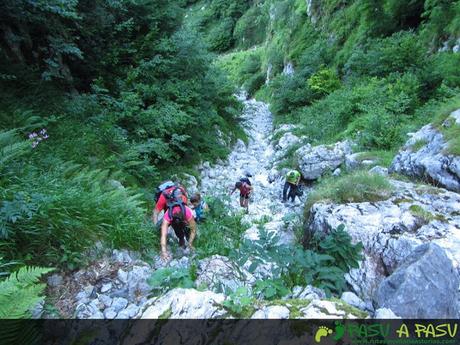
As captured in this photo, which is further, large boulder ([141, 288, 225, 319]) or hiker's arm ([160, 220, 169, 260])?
hiker's arm ([160, 220, 169, 260])

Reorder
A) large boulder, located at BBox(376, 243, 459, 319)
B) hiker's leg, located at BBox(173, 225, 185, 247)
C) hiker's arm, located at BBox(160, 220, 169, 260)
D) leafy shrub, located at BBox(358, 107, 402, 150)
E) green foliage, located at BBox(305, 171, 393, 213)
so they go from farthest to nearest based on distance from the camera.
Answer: leafy shrub, located at BBox(358, 107, 402, 150) → hiker's leg, located at BBox(173, 225, 185, 247) → green foliage, located at BBox(305, 171, 393, 213) → hiker's arm, located at BBox(160, 220, 169, 260) → large boulder, located at BBox(376, 243, 459, 319)

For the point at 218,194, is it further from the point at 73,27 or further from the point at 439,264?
the point at 439,264

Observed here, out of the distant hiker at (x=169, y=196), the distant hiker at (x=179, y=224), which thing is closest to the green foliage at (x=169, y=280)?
the distant hiker at (x=179, y=224)

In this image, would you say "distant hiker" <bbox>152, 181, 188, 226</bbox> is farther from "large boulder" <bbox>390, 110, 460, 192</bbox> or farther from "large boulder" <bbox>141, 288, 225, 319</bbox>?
"large boulder" <bbox>390, 110, 460, 192</bbox>

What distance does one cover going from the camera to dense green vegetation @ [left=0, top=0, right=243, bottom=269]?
403cm

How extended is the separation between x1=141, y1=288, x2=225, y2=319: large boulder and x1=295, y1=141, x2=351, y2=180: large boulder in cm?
732

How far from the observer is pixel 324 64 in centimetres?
1652

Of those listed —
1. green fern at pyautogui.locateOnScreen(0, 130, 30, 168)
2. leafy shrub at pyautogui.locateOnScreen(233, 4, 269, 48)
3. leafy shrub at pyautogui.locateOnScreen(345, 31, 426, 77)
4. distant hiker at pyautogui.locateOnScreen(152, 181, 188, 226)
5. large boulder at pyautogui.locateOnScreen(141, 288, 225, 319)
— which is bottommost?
large boulder at pyautogui.locateOnScreen(141, 288, 225, 319)

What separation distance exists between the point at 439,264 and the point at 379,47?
11.6m

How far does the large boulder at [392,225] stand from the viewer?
3.75 m

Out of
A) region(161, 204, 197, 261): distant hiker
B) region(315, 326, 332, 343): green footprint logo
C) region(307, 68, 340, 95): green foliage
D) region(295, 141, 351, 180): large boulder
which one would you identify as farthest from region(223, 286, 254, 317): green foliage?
region(307, 68, 340, 95): green foliage

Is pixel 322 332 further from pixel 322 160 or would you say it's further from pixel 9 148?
pixel 322 160

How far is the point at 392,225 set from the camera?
165 inches

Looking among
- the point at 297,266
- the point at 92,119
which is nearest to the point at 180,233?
the point at 297,266
